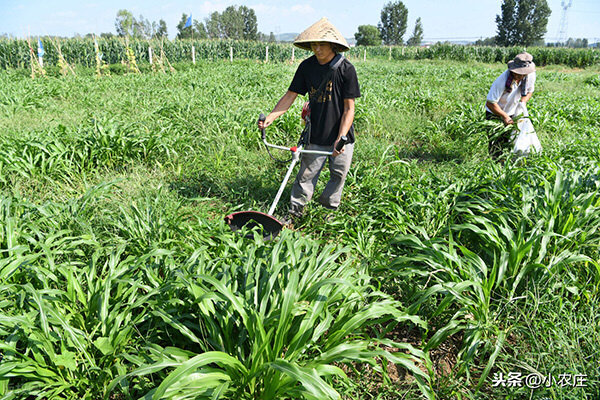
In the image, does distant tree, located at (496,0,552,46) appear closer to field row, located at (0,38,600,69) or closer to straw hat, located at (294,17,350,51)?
field row, located at (0,38,600,69)

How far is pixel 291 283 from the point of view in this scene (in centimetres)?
197

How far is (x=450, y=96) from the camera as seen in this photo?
9531mm

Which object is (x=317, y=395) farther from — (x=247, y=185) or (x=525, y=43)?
(x=525, y=43)

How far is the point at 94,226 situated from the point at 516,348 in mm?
3251

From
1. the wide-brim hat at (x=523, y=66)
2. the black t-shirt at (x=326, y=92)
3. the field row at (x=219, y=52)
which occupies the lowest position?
the black t-shirt at (x=326, y=92)

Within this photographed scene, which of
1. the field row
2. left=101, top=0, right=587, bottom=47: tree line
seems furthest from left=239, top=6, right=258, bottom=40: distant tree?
the field row

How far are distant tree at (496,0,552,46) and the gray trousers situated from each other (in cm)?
7833

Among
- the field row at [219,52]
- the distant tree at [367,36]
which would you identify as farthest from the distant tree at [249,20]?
the field row at [219,52]

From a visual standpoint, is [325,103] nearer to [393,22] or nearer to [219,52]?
[219,52]

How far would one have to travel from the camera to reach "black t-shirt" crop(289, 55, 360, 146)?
3.35 m

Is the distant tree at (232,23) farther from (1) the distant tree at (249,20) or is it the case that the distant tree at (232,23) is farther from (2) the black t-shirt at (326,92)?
(2) the black t-shirt at (326,92)

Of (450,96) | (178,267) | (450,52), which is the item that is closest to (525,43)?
(450,52)

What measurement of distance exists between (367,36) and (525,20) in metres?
32.9

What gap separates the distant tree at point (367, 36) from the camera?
85812mm
